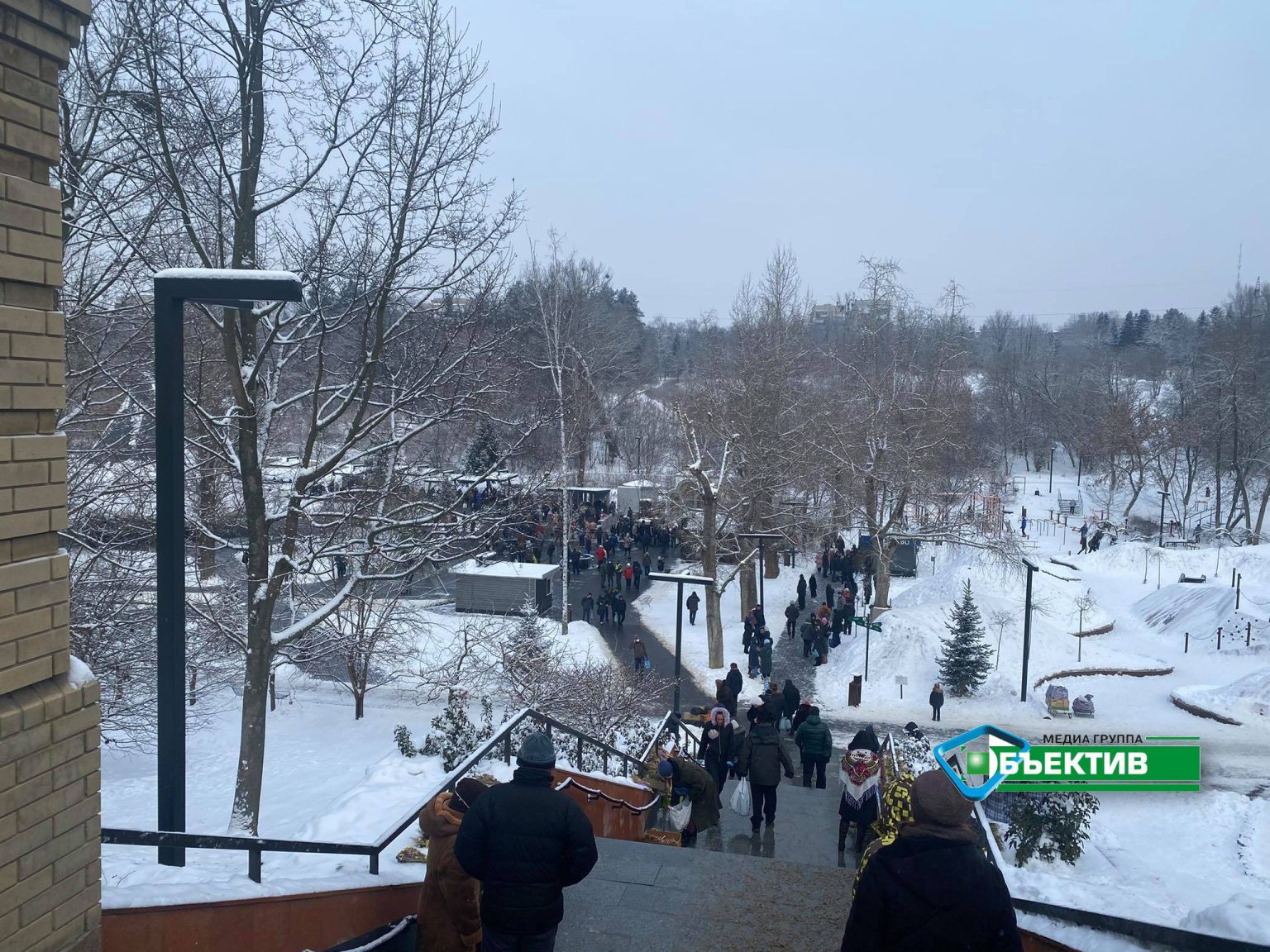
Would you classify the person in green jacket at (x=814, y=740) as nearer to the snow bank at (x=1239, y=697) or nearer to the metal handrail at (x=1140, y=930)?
the metal handrail at (x=1140, y=930)

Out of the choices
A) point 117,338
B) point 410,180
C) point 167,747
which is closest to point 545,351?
point 117,338

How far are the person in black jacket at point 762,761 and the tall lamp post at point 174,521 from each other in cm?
554

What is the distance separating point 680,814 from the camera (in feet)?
30.5

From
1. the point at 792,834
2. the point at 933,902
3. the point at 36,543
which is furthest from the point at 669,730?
the point at 36,543

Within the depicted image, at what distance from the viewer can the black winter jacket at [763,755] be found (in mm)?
9250

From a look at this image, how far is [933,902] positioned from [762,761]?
20.0 feet

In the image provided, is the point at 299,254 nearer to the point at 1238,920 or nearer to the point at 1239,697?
the point at 1238,920

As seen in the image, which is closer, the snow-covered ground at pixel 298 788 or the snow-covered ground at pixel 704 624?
the snow-covered ground at pixel 298 788

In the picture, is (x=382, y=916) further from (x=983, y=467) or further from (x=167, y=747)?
(x=983, y=467)

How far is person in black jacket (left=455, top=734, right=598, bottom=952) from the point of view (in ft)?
13.2

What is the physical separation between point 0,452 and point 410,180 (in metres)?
7.89

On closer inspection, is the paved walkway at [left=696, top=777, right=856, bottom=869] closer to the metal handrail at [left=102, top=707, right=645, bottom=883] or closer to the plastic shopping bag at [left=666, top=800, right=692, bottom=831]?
the plastic shopping bag at [left=666, top=800, right=692, bottom=831]

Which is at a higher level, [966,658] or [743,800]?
[743,800]

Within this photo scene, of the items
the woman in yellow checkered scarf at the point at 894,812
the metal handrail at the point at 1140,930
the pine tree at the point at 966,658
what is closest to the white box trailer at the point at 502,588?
the pine tree at the point at 966,658
